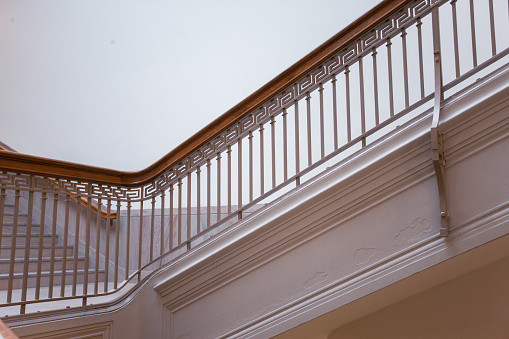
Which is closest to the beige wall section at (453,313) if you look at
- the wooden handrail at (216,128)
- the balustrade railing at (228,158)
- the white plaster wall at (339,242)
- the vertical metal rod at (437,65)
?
the white plaster wall at (339,242)

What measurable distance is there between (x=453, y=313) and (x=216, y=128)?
1822mm

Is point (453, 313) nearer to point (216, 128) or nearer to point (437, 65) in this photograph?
point (437, 65)

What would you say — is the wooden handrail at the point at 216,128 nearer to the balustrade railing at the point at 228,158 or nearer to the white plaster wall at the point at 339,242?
the balustrade railing at the point at 228,158

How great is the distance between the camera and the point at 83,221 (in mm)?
4762

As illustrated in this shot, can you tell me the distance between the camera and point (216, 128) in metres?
2.79

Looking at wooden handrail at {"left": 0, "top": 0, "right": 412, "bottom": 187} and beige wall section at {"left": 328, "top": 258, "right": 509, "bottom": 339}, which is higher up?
wooden handrail at {"left": 0, "top": 0, "right": 412, "bottom": 187}

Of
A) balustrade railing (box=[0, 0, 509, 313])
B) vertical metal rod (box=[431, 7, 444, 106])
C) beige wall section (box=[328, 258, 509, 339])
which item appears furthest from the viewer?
beige wall section (box=[328, 258, 509, 339])

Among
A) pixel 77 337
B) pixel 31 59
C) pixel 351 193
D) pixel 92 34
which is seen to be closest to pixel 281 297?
pixel 351 193

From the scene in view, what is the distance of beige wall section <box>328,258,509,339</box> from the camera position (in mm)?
2812

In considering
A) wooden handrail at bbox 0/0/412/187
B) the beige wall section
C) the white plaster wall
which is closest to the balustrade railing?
wooden handrail at bbox 0/0/412/187

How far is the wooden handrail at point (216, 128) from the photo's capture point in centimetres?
239

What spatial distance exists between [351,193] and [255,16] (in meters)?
3.57

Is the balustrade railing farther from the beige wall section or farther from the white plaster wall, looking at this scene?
the beige wall section

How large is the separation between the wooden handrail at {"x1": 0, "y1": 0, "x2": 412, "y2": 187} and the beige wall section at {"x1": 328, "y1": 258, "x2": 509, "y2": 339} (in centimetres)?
151
